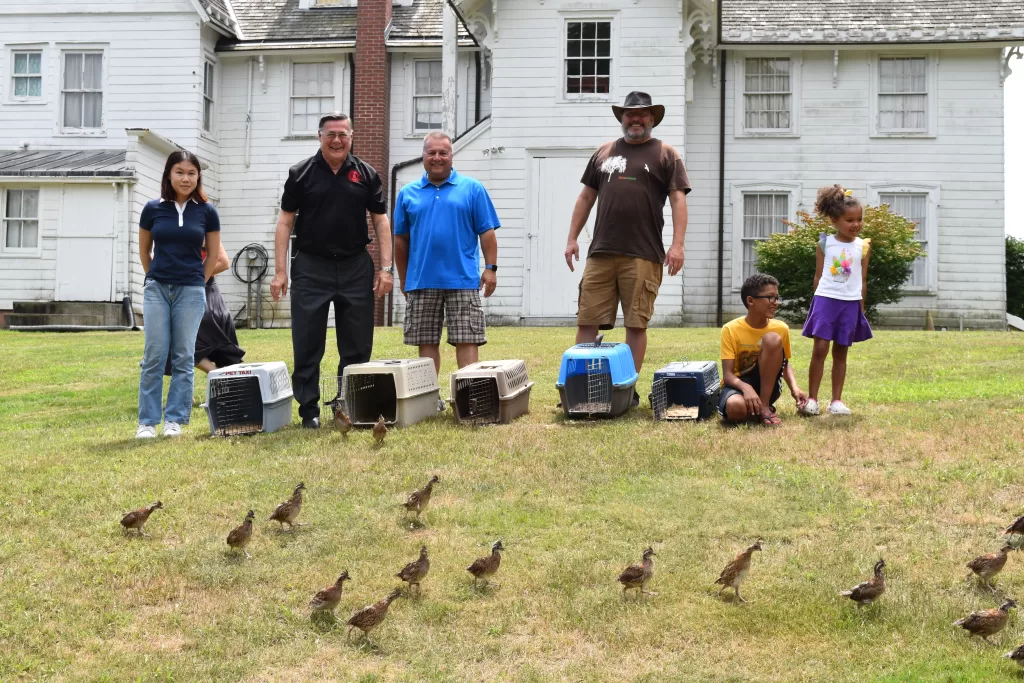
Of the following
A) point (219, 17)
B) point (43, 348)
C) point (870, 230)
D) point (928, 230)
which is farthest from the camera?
point (219, 17)

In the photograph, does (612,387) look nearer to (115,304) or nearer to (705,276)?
(705,276)

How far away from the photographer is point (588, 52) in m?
22.0

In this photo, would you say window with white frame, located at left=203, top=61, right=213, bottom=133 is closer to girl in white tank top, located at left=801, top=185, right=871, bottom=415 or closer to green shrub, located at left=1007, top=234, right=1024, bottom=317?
girl in white tank top, located at left=801, top=185, right=871, bottom=415

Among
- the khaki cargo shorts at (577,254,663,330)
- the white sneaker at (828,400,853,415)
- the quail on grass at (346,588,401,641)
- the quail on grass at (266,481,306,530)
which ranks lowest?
the quail on grass at (346,588,401,641)

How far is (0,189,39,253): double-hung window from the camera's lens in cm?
2473

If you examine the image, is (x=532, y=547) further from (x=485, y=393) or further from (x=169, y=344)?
(x=169, y=344)

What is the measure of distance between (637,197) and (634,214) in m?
0.13

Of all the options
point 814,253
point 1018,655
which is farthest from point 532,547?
point 814,253

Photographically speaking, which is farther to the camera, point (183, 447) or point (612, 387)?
point (612, 387)

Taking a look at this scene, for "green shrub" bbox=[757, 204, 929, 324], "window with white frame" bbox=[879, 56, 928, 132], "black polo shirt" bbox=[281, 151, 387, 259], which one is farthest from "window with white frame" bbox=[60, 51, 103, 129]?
"black polo shirt" bbox=[281, 151, 387, 259]

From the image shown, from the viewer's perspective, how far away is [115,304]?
23750 millimetres

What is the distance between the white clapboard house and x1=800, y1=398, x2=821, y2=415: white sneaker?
13046 mm

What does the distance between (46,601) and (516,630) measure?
87.4 inches

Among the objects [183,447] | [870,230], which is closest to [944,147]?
[870,230]
